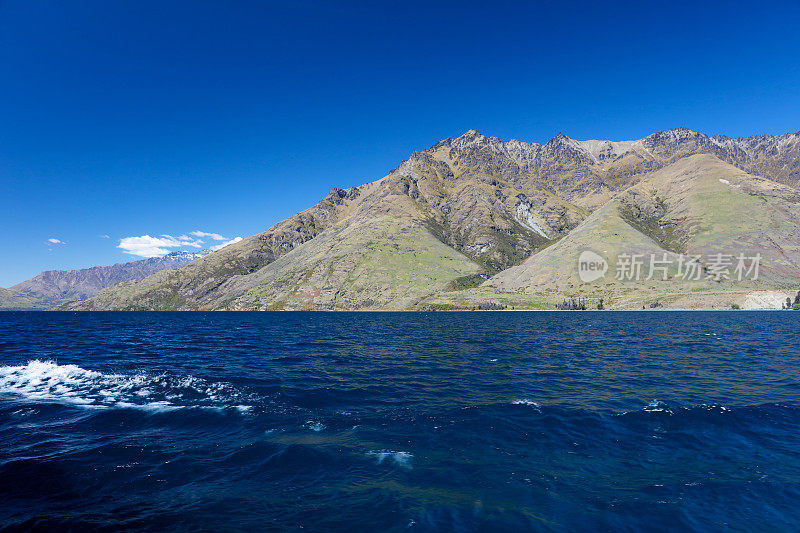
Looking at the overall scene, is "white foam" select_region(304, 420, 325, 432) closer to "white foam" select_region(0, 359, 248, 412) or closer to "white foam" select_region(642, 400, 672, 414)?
"white foam" select_region(0, 359, 248, 412)

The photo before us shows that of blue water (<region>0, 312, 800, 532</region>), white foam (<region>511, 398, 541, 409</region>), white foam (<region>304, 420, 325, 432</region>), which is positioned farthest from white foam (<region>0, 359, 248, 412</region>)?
white foam (<region>511, 398, 541, 409</region>)

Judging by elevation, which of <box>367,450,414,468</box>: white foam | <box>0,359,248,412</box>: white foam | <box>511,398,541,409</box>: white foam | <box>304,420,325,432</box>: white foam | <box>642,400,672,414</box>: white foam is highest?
<box>642,400,672,414</box>: white foam

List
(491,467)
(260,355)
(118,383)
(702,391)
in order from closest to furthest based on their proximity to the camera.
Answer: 1. (491,467)
2. (702,391)
3. (118,383)
4. (260,355)

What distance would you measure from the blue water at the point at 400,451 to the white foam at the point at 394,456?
0.36ft

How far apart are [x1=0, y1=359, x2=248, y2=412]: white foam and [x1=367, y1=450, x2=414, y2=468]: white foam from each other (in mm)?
14478

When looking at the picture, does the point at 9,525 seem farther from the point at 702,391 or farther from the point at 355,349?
the point at 355,349

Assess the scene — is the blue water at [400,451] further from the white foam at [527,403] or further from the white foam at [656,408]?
the white foam at [527,403]

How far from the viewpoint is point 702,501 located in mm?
15555

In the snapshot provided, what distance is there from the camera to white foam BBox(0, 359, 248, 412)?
29.8m

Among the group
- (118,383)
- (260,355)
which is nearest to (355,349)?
(260,355)

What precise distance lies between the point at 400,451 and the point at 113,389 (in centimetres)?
3090

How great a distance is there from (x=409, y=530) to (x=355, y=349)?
53.4m

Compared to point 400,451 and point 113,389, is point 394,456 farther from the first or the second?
point 113,389

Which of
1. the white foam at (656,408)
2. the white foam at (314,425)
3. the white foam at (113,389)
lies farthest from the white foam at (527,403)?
the white foam at (113,389)
